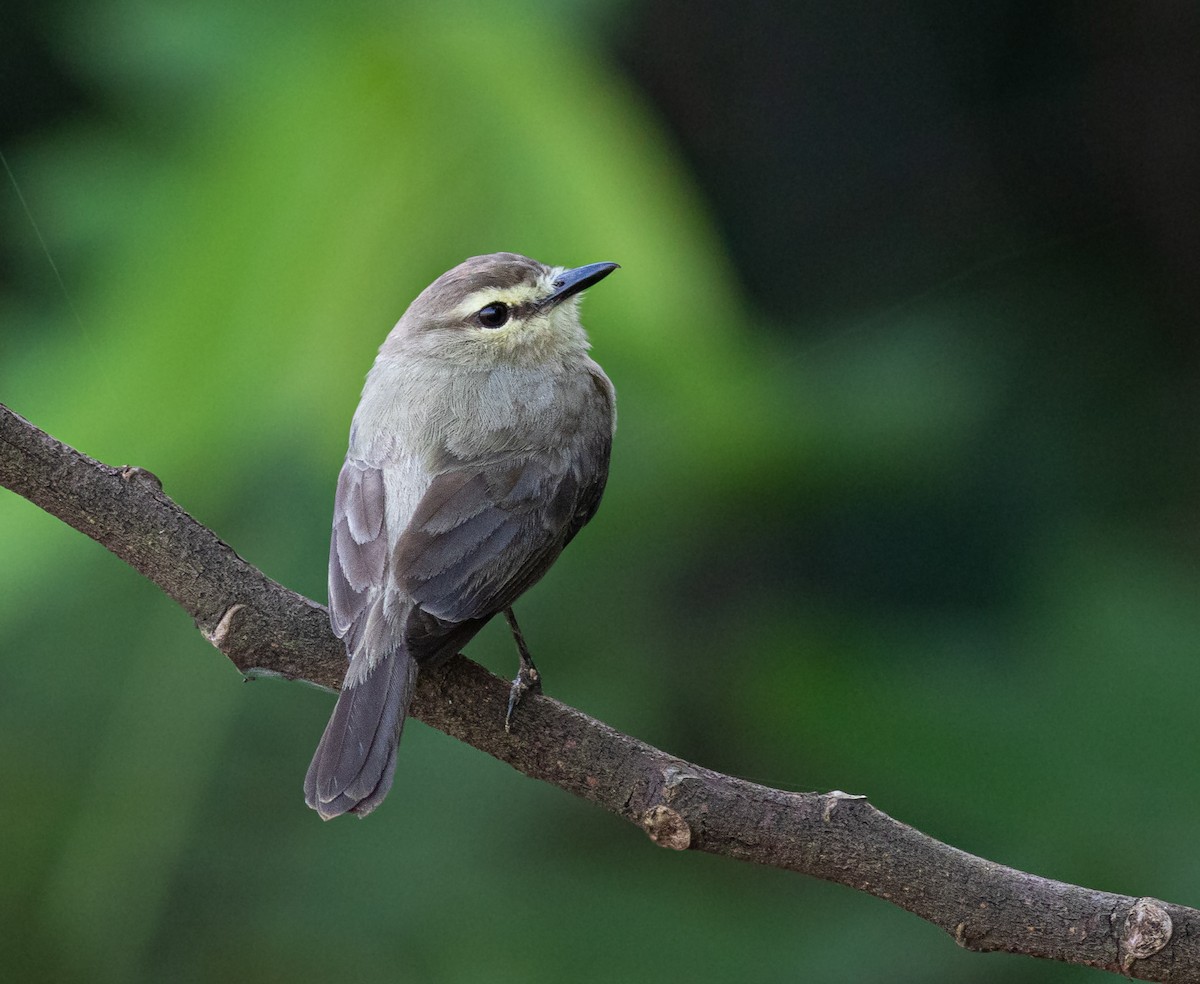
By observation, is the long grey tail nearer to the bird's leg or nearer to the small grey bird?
the small grey bird

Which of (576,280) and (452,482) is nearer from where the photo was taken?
(452,482)

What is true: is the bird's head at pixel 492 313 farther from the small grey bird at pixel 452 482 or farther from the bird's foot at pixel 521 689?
the bird's foot at pixel 521 689

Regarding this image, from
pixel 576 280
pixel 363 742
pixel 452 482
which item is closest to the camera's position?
pixel 363 742

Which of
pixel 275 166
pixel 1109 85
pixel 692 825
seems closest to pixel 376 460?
pixel 275 166

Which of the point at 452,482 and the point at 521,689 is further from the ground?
the point at 452,482

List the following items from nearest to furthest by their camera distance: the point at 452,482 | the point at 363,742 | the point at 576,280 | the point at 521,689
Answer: the point at 363,742 < the point at 521,689 < the point at 452,482 < the point at 576,280

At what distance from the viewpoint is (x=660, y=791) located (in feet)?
7.38

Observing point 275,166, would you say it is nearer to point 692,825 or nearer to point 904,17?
point 692,825

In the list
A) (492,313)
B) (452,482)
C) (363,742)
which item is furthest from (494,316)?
(363,742)

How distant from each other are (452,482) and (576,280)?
19.7 inches

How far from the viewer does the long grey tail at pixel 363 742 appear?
2184 mm

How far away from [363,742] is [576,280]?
1.05 metres

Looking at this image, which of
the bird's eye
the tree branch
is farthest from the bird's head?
the tree branch

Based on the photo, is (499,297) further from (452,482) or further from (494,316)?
(452,482)
